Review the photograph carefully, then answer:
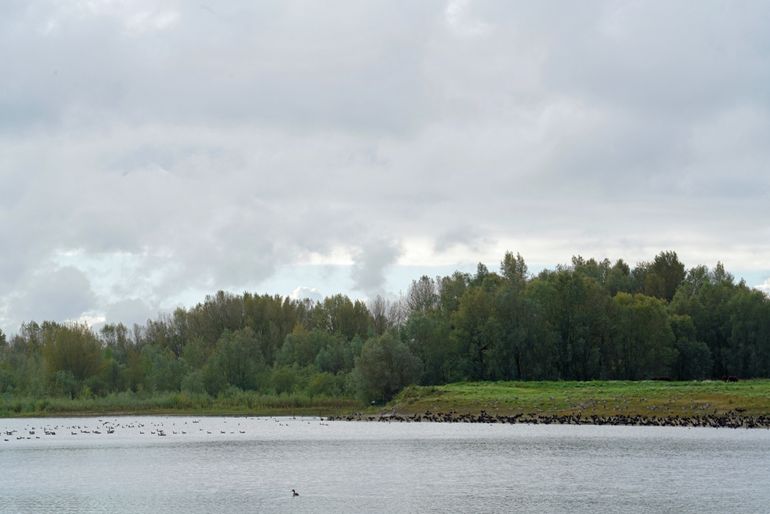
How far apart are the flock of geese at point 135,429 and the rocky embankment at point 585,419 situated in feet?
25.5

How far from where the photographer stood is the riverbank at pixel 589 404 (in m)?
77.8

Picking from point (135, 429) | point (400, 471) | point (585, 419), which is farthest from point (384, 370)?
point (400, 471)

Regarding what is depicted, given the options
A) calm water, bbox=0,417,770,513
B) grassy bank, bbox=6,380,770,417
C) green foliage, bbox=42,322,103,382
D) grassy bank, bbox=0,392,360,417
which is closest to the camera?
calm water, bbox=0,417,770,513

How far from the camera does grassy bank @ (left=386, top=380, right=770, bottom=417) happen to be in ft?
266

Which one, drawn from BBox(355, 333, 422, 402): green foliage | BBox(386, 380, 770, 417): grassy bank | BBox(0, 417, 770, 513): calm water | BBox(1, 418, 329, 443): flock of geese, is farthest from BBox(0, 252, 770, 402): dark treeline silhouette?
BBox(0, 417, 770, 513): calm water

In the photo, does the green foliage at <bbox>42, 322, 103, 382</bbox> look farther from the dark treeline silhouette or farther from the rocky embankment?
the rocky embankment

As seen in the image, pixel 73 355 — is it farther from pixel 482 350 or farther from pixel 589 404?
pixel 589 404

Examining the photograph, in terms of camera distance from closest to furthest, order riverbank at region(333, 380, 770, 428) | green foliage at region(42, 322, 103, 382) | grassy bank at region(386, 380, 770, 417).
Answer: riverbank at region(333, 380, 770, 428), grassy bank at region(386, 380, 770, 417), green foliage at region(42, 322, 103, 382)

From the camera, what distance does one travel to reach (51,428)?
94.5 meters

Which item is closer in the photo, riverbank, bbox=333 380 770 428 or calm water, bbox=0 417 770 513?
calm water, bbox=0 417 770 513

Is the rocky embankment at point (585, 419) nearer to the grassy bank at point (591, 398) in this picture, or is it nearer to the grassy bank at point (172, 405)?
the grassy bank at point (591, 398)

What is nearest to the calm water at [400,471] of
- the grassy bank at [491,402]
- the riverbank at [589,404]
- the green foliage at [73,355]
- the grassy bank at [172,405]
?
the riverbank at [589,404]

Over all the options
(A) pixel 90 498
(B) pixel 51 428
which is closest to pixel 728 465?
(A) pixel 90 498

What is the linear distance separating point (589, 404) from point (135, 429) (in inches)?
1603
